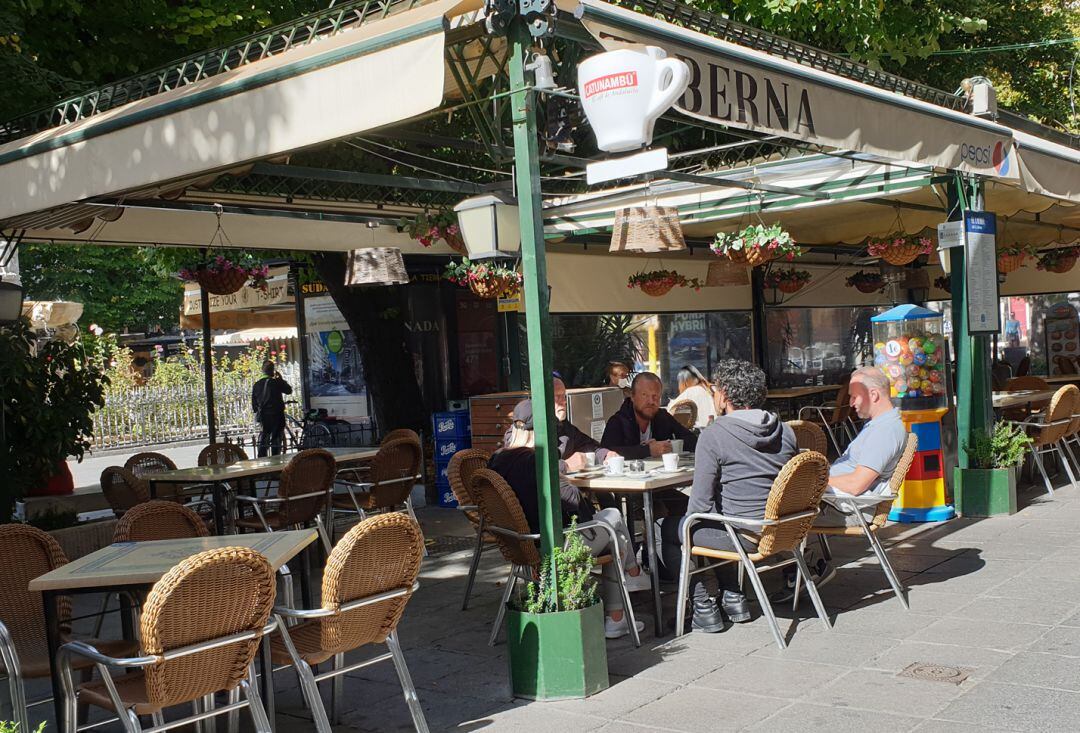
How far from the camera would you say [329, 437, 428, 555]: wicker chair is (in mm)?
8031

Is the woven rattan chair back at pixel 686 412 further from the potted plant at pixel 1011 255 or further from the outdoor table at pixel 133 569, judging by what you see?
the outdoor table at pixel 133 569

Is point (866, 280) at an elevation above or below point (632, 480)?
above

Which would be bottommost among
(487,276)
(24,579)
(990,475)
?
(990,475)

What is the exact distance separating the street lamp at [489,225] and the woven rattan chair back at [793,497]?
3483 millimetres

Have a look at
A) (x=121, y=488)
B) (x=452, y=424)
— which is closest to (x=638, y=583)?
(x=121, y=488)

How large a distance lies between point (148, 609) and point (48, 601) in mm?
673

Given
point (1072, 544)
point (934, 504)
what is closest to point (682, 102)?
point (1072, 544)

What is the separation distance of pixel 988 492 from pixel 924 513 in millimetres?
535

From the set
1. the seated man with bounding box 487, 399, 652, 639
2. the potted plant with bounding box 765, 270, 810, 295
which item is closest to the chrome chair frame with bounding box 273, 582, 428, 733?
the seated man with bounding box 487, 399, 652, 639

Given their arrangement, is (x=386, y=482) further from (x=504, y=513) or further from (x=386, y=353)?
(x=386, y=353)

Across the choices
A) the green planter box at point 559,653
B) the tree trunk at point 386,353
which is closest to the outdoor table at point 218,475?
the green planter box at point 559,653

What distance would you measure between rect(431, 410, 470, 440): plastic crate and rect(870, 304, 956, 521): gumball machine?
4.37m

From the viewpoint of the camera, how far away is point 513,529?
5289 millimetres

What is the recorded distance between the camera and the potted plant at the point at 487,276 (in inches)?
360
